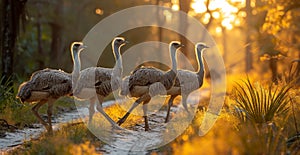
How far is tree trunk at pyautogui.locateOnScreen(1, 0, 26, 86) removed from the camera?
17.4 metres

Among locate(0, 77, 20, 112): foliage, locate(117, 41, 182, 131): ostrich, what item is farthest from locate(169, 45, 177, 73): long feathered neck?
locate(0, 77, 20, 112): foliage

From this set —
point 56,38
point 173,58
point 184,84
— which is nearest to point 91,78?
point 173,58

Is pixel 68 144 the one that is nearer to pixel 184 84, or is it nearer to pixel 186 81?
pixel 184 84

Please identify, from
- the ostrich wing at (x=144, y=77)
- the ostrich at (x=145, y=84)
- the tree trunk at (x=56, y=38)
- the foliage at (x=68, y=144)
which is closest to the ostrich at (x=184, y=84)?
the ostrich at (x=145, y=84)

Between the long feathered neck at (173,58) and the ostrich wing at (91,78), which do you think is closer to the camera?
the ostrich wing at (91,78)

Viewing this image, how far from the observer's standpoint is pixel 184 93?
→ 1502cm

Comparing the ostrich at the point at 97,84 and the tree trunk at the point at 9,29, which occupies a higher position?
the tree trunk at the point at 9,29

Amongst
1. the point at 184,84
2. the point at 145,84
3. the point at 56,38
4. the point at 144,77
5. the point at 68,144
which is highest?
the point at 56,38

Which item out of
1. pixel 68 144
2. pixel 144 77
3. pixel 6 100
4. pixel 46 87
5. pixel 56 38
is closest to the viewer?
pixel 68 144

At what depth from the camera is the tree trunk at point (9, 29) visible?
1738cm

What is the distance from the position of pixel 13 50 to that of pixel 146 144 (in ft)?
28.4

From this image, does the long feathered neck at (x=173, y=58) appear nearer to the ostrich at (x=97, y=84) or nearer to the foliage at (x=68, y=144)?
the ostrich at (x=97, y=84)

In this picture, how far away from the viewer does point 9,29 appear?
17.4m

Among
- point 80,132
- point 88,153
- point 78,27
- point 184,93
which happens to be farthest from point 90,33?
point 88,153
